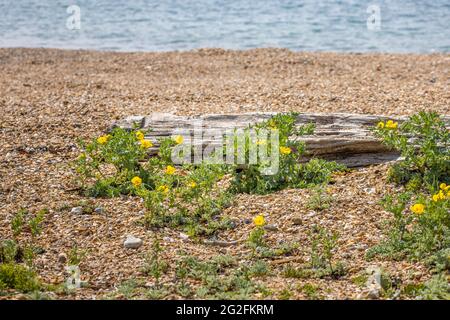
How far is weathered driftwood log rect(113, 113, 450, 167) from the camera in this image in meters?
6.90

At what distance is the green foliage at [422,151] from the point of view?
6246mm

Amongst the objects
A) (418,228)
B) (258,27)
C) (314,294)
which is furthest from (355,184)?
(258,27)

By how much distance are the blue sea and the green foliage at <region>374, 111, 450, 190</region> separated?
32.3ft

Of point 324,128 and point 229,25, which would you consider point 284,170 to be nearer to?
point 324,128

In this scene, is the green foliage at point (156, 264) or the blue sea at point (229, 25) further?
the blue sea at point (229, 25)

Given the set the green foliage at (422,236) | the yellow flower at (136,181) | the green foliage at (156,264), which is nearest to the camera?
the green foliage at (156,264)

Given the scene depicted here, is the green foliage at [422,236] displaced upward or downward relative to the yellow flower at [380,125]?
downward

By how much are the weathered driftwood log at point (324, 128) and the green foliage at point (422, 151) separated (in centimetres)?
37

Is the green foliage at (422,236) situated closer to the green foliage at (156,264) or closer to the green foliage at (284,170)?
the green foliage at (284,170)

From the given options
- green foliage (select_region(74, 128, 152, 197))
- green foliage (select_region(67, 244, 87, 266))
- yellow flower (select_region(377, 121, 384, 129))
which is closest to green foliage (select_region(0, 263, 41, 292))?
green foliage (select_region(67, 244, 87, 266))

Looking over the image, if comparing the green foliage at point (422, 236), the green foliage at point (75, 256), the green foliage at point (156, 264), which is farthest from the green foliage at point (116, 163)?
the green foliage at point (422, 236)

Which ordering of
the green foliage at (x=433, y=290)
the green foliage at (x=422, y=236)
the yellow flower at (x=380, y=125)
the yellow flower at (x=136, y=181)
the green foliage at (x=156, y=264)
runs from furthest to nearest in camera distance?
1. the yellow flower at (x=380, y=125)
2. the yellow flower at (x=136, y=181)
3. the green foliage at (x=422, y=236)
4. the green foliage at (x=156, y=264)
5. the green foliage at (x=433, y=290)
